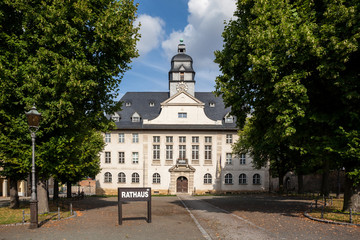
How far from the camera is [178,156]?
41875 mm

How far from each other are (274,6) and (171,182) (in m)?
31.3

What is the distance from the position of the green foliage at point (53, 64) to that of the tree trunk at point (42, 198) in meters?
0.58

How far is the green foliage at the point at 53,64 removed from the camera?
14.1 m

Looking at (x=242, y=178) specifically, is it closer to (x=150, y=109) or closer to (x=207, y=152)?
(x=207, y=152)

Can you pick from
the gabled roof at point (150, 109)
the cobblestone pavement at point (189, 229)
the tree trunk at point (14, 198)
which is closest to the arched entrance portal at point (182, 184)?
the gabled roof at point (150, 109)

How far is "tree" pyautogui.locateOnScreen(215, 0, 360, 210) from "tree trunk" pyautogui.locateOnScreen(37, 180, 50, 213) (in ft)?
38.8

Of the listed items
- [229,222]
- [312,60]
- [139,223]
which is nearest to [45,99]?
[139,223]

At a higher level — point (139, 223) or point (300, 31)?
point (300, 31)

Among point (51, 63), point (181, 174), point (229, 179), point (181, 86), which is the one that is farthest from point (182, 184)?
point (51, 63)

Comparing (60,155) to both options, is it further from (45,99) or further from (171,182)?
(171,182)

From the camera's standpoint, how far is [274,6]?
1420 centimetres

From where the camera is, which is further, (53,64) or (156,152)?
(156,152)

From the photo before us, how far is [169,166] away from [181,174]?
206cm

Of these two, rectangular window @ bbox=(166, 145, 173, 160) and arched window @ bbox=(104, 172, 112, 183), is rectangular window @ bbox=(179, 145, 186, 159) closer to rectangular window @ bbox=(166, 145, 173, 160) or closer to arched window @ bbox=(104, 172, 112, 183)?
rectangular window @ bbox=(166, 145, 173, 160)
